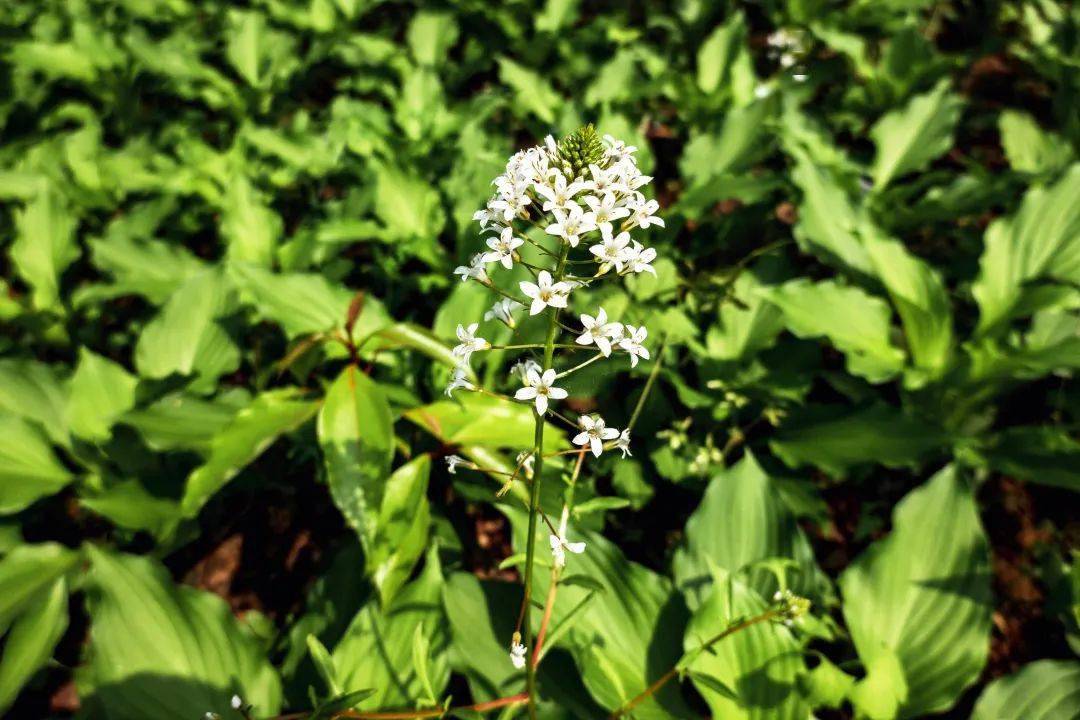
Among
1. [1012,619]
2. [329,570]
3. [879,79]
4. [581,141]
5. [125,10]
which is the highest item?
[125,10]

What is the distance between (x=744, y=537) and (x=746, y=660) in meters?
0.46

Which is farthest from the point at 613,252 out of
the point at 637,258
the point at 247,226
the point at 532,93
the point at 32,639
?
the point at 532,93

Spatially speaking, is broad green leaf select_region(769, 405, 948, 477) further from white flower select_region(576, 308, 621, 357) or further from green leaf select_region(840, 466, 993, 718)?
white flower select_region(576, 308, 621, 357)

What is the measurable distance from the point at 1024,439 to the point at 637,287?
1.66 meters

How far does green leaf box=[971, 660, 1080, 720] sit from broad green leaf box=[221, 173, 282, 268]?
3.43 metres

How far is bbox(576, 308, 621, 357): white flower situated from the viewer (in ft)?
4.07

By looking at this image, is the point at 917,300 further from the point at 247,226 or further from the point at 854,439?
the point at 247,226

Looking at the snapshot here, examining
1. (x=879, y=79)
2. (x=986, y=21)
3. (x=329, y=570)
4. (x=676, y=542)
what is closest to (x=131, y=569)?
(x=329, y=570)

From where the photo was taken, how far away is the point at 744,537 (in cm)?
239

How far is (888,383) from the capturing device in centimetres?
315

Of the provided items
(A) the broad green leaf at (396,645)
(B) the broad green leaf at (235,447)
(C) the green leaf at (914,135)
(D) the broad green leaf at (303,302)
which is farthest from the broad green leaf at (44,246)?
(C) the green leaf at (914,135)

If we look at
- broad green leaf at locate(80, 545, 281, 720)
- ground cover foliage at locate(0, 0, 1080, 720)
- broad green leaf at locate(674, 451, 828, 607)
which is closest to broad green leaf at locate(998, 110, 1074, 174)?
ground cover foliage at locate(0, 0, 1080, 720)

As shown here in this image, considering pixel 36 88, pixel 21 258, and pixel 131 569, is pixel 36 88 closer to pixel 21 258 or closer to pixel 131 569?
pixel 21 258

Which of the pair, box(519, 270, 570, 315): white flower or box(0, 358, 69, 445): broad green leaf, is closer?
box(519, 270, 570, 315): white flower
